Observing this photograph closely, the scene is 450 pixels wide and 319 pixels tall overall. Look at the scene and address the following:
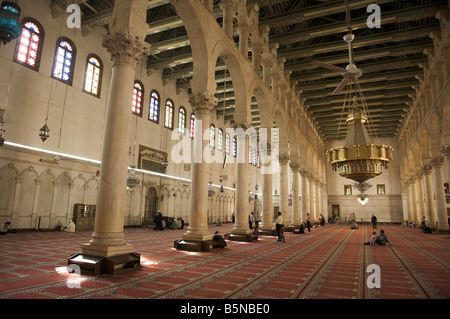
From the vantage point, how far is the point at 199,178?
7949mm

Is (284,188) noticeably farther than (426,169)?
No

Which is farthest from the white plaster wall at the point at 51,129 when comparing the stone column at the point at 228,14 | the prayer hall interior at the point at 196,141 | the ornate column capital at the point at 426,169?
the ornate column capital at the point at 426,169

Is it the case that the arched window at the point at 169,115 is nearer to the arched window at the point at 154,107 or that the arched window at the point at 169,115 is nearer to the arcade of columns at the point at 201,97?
the arched window at the point at 154,107

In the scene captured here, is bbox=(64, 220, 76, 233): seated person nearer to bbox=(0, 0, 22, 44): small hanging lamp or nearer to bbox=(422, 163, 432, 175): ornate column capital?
bbox=(0, 0, 22, 44): small hanging lamp

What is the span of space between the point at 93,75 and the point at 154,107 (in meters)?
4.03

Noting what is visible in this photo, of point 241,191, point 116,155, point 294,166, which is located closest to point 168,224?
point 241,191

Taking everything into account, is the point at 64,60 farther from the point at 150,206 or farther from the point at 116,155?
the point at 116,155

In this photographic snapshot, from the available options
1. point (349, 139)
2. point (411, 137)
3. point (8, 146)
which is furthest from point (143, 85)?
point (411, 137)

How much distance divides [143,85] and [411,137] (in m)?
19.3

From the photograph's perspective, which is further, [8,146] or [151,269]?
[8,146]

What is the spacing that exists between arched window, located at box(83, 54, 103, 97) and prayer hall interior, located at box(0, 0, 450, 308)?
Answer: 2.1 inches

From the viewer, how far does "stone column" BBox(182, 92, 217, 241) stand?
7.75 m
